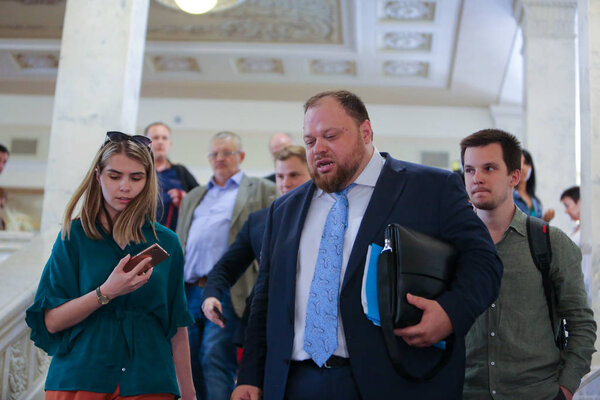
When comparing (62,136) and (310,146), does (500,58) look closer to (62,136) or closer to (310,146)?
(62,136)

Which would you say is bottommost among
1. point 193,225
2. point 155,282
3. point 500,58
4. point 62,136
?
point 155,282

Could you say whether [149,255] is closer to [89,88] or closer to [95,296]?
[95,296]

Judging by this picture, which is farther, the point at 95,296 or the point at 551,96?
the point at 551,96

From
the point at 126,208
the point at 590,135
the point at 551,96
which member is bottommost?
the point at 126,208

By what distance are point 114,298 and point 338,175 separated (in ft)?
3.27

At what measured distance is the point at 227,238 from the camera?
4547mm

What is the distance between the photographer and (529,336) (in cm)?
280

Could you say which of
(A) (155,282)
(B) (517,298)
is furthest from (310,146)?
(B) (517,298)

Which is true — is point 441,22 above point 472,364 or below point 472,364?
above

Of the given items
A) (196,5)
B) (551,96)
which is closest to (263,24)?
(196,5)

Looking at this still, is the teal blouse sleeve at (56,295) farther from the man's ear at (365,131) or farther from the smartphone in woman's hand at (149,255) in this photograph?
the man's ear at (365,131)

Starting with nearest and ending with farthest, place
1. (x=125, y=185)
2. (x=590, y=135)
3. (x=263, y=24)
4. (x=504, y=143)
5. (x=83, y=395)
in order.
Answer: (x=83, y=395) < (x=125, y=185) < (x=504, y=143) < (x=590, y=135) < (x=263, y=24)

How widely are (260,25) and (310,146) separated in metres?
11.4

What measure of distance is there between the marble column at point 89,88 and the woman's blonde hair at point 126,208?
201 centimetres
